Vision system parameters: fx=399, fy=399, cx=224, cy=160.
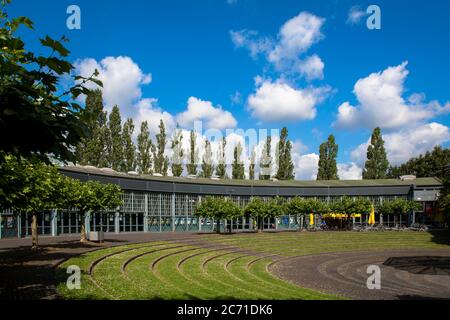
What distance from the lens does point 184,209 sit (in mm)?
59375

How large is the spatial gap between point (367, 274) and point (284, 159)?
55.1 metres

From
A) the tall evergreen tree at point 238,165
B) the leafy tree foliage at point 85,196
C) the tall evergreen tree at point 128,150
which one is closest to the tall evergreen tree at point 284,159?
the tall evergreen tree at point 238,165

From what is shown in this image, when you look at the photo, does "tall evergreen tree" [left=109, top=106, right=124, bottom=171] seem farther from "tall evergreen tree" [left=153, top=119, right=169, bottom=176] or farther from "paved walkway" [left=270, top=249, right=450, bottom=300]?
"paved walkway" [left=270, top=249, right=450, bottom=300]

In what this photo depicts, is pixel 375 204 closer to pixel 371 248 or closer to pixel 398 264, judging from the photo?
pixel 371 248

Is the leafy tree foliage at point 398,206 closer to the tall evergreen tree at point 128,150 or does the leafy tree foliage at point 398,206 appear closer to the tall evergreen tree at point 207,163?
the tall evergreen tree at point 207,163

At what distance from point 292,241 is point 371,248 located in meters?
8.29

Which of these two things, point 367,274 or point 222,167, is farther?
point 222,167

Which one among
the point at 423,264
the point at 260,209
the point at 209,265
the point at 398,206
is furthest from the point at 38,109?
the point at 398,206

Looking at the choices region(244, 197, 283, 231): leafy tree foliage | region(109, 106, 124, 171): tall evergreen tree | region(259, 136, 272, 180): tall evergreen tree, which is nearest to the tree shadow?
region(244, 197, 283, 231): leafy tree foliage

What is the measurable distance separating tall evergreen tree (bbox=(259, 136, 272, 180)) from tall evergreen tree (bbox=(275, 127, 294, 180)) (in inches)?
73.2

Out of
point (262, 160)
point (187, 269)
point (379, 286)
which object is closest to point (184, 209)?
point (262, 160)

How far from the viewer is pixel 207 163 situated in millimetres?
76312

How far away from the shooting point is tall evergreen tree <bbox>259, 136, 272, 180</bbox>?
8012 centimetres

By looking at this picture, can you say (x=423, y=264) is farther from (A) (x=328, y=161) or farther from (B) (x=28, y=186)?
(A) (x=328, y=161)
